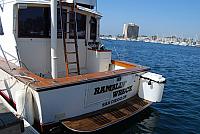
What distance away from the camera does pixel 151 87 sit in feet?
23.0

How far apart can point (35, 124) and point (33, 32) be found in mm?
2699

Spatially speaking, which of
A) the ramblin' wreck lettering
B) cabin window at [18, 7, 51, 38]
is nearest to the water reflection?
the ramblin' wreck lettering

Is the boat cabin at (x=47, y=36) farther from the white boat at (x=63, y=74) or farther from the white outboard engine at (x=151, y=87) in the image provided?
the white outboard engine at (x=151, y=87)

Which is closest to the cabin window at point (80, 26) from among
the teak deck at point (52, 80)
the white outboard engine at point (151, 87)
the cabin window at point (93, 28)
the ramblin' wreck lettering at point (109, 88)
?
the cabin window at point (93, 28)

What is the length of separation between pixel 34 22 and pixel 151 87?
3.83m

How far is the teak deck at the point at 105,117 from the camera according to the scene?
17.1 ft

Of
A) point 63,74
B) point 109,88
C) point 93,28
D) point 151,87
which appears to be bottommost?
point 151,87

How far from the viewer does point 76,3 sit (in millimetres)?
7395

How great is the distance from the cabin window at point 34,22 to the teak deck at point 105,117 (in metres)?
2.72

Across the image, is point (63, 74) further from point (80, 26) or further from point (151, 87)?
point (151, 87)

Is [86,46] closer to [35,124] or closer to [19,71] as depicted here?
[19,71]

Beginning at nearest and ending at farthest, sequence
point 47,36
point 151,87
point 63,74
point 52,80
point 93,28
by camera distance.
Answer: point 52,80 → point 47,36 → point 151,87 → point 63,74 → point 93,28

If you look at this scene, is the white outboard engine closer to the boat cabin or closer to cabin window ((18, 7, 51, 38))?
the boat cabin

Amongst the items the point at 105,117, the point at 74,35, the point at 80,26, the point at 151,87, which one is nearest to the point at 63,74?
the point at 74,35
